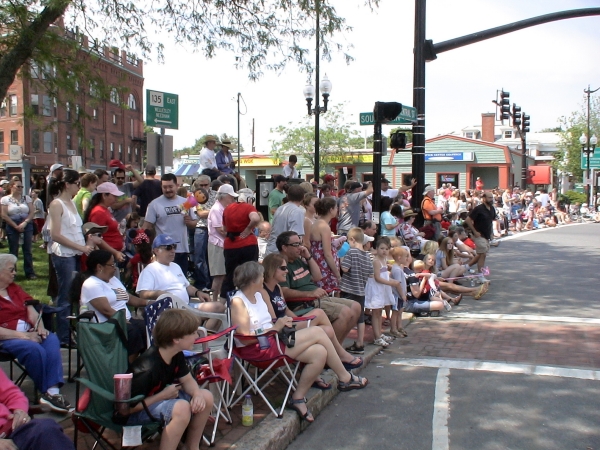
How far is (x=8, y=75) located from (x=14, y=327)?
4.26 m

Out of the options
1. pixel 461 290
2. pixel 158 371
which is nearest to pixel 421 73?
pixel 461 290

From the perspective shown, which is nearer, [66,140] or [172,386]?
[172,386]

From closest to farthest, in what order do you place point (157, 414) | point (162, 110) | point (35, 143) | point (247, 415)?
point (157, 414), point (247, 415), point (162, 110), point (35, 143)

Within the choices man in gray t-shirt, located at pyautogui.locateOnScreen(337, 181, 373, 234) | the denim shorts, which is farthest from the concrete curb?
man in gray t-shirt, located at pyautogui.locateOnScreen(337, 181, 373, 234)

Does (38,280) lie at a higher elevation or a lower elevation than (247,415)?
higher

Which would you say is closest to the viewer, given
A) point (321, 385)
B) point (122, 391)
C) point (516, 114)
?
point (122, 391)

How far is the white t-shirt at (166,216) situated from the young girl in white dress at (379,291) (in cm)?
258

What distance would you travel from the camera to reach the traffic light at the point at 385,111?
9750mm

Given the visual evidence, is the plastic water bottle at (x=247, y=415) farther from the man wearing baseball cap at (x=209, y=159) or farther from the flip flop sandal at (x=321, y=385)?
the man wearing baseball cap at (x=209, y=159)

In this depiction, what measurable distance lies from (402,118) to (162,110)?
415 cm

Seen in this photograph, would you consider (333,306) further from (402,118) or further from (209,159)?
(209,159)

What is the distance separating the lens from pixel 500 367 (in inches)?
267

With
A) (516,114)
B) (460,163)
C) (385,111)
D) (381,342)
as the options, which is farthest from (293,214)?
(460,163)

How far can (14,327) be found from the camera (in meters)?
5.11
